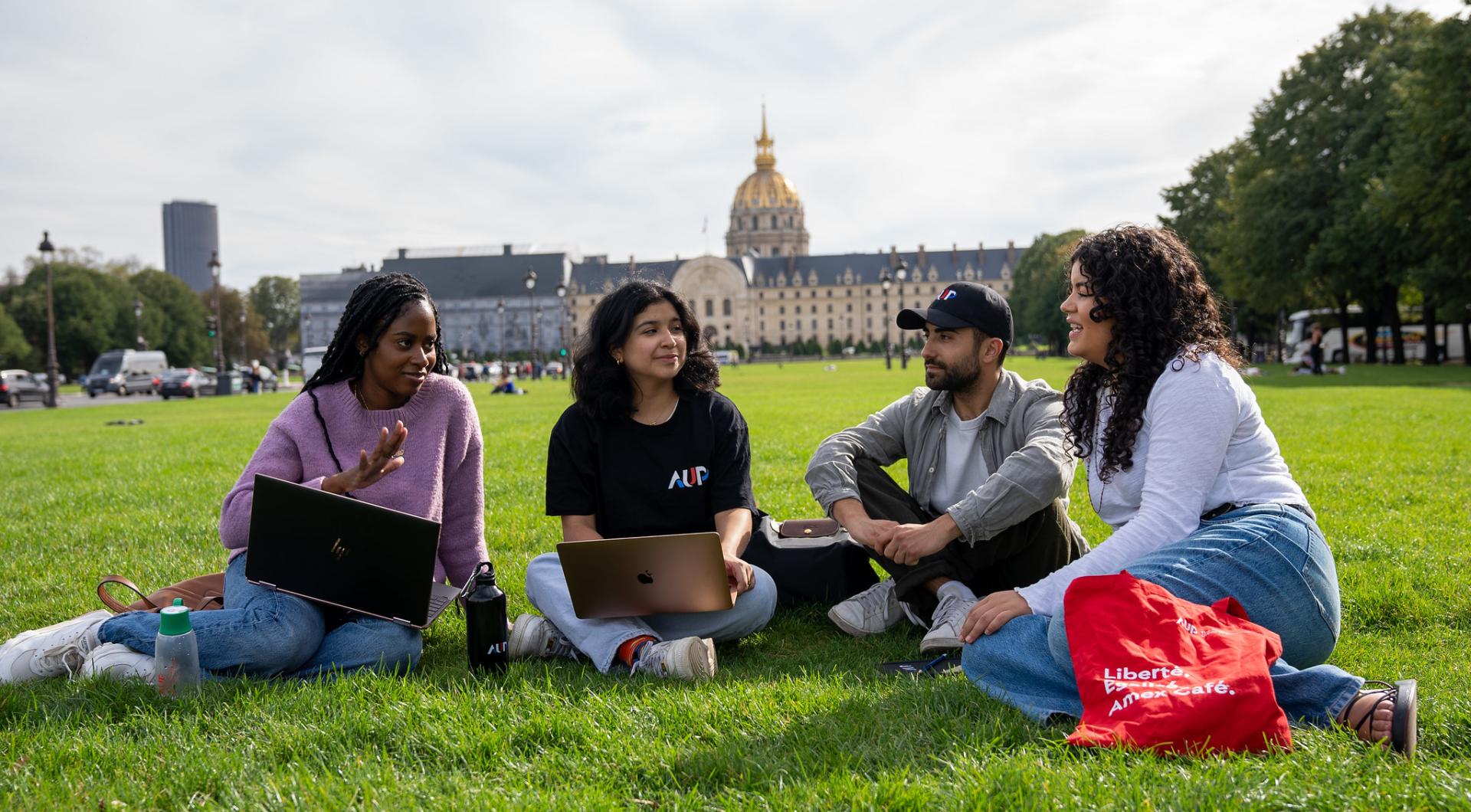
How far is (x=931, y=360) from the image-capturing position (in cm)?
404

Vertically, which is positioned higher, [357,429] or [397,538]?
[357,429]

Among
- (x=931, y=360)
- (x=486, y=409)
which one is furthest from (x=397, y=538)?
(x=486, y=409)

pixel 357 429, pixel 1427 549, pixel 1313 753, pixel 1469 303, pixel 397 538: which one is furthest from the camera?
pixel 1469 303

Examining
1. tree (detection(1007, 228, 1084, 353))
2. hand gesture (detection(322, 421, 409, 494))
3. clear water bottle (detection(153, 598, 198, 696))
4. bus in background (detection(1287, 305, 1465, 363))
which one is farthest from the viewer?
tree (detection(1007, 228, 1084, 353))

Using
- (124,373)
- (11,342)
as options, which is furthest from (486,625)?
(11,342)

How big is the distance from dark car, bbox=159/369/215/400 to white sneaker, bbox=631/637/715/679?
39.4m

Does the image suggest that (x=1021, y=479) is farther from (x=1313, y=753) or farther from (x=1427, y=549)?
(x=1427, y=549)

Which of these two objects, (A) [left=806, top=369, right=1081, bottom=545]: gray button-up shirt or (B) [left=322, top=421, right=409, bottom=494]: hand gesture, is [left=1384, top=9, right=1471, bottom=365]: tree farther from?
(B) [left=322, top=421, right=409, bottom=494]: hand gesture

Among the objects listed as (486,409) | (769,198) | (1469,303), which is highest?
(769,198)

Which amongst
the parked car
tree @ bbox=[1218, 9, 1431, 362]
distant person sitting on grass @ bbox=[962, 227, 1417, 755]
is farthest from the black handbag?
the parked car

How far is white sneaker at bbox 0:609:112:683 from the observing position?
342cm

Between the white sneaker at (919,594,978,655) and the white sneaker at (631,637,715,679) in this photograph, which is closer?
the white sneaker at (631,637,715,679)

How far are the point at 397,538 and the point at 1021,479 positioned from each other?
7.08ft

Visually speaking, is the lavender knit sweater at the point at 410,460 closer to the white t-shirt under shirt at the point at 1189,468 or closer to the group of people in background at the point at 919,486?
the group of people in background at the point at 919,486
